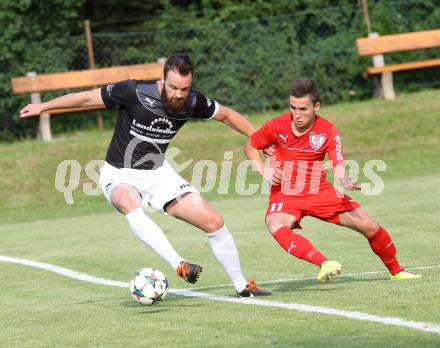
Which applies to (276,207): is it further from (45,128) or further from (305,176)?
(45,128)

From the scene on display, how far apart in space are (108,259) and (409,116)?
471 inches

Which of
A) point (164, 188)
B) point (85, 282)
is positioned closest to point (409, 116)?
point (85, 282)

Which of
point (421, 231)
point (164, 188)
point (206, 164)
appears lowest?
point (206, 164)

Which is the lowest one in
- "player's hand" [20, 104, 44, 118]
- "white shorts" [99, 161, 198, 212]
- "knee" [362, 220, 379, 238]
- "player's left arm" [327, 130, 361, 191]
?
"knee" [362, 220, 379, 238]

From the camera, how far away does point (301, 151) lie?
9.67 m

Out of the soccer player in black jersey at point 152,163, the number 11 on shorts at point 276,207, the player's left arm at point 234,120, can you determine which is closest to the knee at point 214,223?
the soccer player in black jersey at point 152,163

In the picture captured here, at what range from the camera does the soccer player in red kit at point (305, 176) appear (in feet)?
30.9

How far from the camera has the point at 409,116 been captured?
2391 centimetres

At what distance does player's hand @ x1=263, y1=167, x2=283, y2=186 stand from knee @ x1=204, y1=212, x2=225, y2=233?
0.53m

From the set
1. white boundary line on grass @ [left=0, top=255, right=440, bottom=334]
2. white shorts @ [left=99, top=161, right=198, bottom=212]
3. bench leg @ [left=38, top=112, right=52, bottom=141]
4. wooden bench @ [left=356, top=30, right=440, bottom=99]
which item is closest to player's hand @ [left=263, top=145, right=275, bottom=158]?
white shorts @ [left=99, top=161, right=198, bottom=212]

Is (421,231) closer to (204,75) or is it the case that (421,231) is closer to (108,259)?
(108,259)

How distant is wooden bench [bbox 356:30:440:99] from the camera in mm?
24828

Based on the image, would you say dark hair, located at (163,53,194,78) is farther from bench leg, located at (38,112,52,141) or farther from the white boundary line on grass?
bench leg, located at (38,112,52,141)

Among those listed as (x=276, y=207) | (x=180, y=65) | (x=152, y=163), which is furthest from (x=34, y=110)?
(x=276, y=207)
